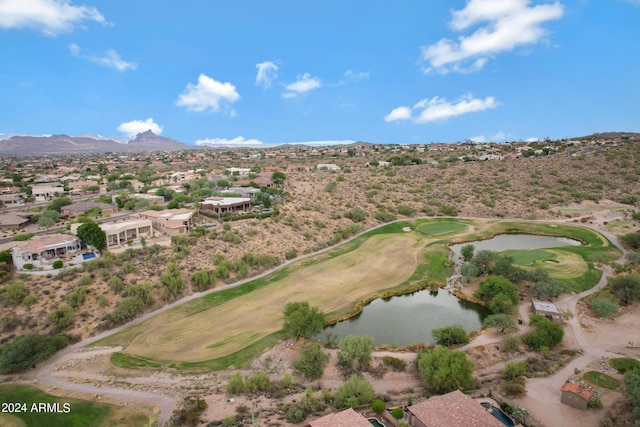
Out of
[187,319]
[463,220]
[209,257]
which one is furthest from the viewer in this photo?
[463,220]

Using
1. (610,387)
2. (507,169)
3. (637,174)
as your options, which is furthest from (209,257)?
(637,174)

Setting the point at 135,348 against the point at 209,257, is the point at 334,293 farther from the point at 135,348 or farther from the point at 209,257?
the point at 135,348

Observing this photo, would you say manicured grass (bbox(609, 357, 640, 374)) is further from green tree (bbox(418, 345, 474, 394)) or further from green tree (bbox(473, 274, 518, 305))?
green tree (bbox(418, 345, 474, 394))

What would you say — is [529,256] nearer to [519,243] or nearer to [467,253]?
[519,243]

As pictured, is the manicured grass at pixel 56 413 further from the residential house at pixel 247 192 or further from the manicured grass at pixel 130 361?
the residential house at pixel 247 192

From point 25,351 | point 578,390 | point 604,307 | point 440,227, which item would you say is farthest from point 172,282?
point 440,227

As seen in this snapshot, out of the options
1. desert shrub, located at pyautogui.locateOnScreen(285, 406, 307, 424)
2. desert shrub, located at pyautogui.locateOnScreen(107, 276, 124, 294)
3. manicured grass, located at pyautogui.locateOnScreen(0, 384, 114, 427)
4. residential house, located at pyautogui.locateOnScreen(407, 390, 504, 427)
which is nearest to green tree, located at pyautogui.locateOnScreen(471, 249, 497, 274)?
residential house, located at pyautogui.locateOnScreen(407, 390, 504, 427)

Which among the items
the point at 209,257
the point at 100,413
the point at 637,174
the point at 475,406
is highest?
the point at 637,174

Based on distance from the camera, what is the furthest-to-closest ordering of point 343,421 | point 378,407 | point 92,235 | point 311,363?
point 92,235 < point 311,363 < point 378,407 < point 343,421
